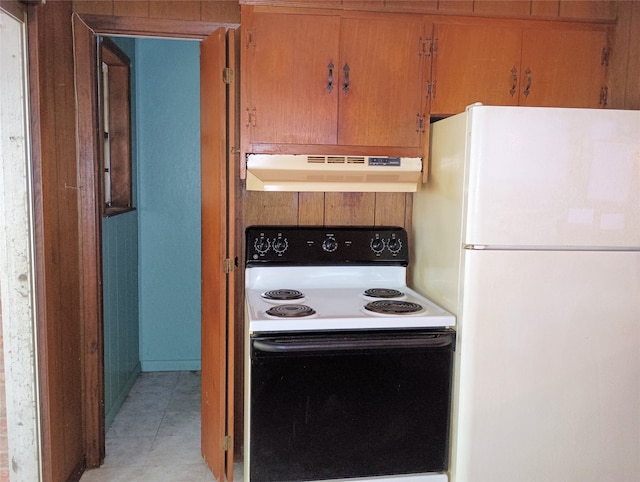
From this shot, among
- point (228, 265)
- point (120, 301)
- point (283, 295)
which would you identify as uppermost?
point (228, 265)

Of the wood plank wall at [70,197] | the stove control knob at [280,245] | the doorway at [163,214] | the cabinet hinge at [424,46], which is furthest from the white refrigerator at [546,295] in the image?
the doorway at [163,214]

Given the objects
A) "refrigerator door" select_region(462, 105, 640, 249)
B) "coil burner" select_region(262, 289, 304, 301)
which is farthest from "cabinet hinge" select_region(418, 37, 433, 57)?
"coil burner" select_region(262, 289, 304, 301)

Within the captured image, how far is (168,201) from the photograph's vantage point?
379cm

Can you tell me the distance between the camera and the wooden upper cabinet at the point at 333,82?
2234 mm

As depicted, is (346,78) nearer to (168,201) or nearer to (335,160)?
(335,160)

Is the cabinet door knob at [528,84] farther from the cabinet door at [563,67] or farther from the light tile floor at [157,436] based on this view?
the light tile floor at [157,436]

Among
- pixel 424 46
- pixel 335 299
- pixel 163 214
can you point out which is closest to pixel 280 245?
pixel 335 299

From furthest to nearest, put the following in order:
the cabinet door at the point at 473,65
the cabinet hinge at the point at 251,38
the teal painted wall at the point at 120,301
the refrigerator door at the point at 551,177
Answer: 1. the teal painted wall at the point at 120,301
2. the cabinet door at the point at 473,65
3. the cabinet hinge at the point at 251,38
4. the refrigerator door at the point at 551,177

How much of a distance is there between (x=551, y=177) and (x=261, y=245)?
1.26 m

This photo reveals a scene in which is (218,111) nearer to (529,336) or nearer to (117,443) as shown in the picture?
(529,336)

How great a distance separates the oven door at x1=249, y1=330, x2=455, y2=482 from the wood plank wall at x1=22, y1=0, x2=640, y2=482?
77 centimetres

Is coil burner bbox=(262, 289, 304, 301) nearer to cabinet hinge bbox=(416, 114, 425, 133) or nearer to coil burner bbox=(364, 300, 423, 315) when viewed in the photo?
coil burner bbox=(364, 300, 423, 315)

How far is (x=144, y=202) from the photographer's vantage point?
377 cm

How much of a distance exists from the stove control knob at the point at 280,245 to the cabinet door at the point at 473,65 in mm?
892
